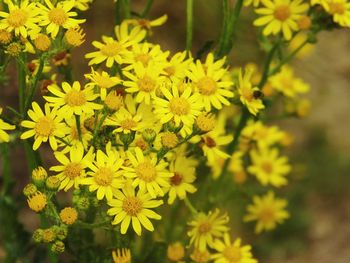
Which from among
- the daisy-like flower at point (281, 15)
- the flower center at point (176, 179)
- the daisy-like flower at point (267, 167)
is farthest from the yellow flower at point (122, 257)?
the daisy-like flower at point (267, 167)

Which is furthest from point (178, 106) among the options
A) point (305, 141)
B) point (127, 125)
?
point (305, 141)

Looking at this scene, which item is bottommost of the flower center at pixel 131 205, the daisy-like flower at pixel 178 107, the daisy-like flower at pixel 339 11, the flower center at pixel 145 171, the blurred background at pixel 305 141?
the blurred background at pixel 305 141

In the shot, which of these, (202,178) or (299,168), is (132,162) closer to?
(202,178)

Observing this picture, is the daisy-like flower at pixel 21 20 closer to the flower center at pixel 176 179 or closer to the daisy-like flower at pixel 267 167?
the flower center at pixel 176 179

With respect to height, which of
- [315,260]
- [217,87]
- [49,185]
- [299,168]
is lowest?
[315,260]

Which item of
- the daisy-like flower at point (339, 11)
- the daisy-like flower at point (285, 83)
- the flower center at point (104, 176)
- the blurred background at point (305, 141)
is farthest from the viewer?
the blurred background at point (305, 141)

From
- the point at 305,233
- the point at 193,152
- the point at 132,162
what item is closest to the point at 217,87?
the point at 193,152
